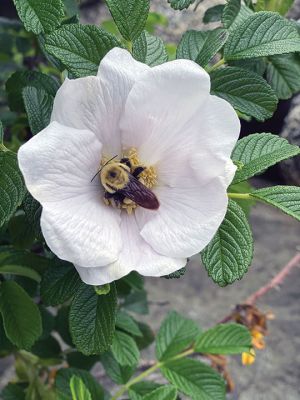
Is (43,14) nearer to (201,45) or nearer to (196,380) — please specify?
(201,45)

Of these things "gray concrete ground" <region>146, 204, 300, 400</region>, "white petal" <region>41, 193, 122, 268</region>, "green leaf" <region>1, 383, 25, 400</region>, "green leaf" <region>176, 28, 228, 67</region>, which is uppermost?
"green leaf" <region>176, 28, 228, 67</region>

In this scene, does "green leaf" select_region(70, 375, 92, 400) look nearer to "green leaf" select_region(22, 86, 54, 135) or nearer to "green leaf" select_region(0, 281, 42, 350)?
"green leaf" select_region(0, 281, 42, 350)

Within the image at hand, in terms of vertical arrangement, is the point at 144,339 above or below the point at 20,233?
below

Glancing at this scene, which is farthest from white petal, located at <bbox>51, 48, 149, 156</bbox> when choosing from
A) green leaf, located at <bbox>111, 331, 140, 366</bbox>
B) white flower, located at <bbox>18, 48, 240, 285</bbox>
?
green leaf, located at <bbox>111, 331, 140, 366</bbox>

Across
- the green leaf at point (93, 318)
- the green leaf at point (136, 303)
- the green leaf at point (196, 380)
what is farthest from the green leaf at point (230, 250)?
the green leaf at point (136, 303)

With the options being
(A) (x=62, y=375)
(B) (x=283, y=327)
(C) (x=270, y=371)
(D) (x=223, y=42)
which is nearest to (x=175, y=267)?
(D) (x=223, y=42)

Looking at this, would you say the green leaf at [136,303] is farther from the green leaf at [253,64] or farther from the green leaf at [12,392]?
the green leaf at [253,64]

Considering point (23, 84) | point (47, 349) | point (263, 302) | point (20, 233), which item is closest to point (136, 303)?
point (47, 349)

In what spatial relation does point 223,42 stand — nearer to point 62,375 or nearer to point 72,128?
point 72,128
